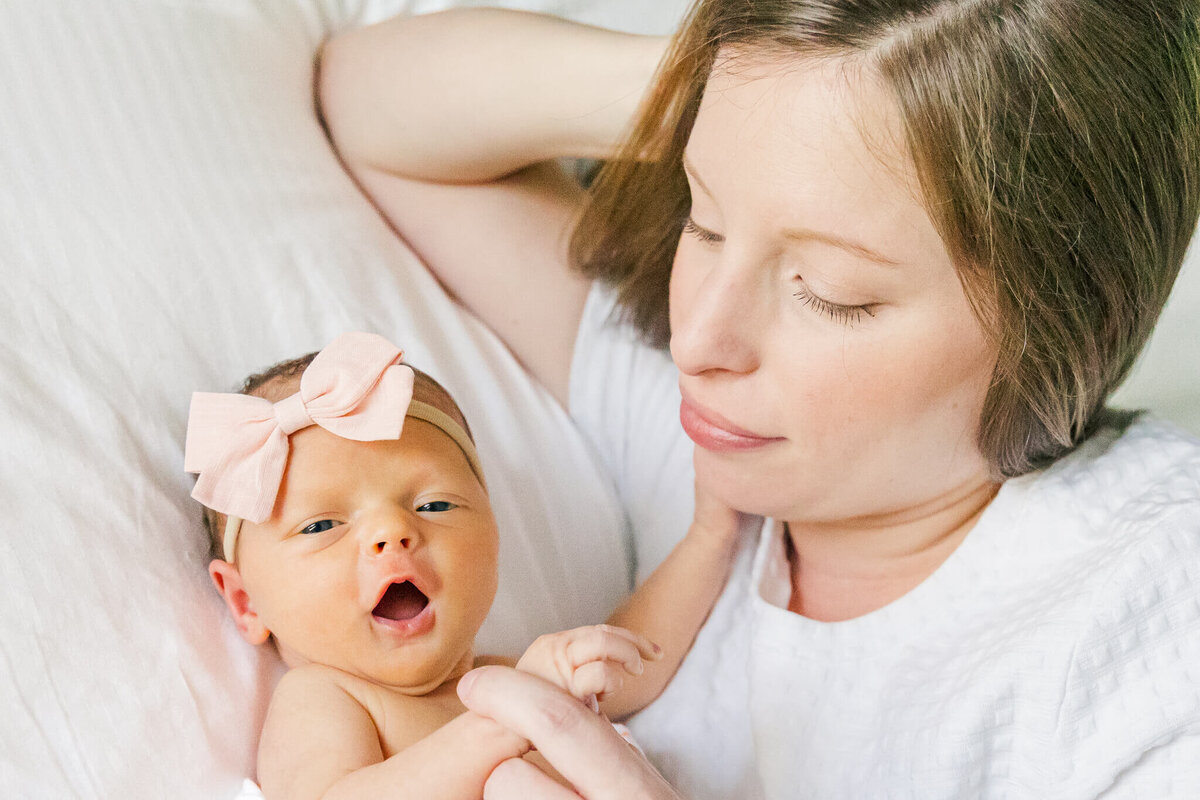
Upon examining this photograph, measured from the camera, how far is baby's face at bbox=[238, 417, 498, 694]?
0.95m

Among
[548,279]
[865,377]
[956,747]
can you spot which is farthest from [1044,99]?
[548,279]

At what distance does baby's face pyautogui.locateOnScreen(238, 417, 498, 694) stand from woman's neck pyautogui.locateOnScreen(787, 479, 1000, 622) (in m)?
0.42

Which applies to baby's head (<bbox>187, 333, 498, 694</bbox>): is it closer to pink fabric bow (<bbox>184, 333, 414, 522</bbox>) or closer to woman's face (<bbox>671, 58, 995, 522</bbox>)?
pink fabric bow (<bbox>184, 333, 414, 522</bbox>)

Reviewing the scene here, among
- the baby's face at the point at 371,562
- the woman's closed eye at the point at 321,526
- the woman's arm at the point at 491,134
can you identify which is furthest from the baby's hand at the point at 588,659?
the woman's arm at the point at 491,134

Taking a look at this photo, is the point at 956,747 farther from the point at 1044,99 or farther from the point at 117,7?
the point at 117,7

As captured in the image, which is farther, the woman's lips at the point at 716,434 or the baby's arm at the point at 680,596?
Answer: the baby's arm at the point at 680,596

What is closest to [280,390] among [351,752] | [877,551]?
[351,752]

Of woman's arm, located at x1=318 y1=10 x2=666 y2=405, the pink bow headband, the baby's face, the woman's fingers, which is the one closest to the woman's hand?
the woman's fingers

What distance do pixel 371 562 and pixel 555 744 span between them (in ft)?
0.82

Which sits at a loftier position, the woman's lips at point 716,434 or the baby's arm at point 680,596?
the woman's lips at point 716,434

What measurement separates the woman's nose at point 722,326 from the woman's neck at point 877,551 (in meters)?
0.31

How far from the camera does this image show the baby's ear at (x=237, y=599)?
100 centimetres

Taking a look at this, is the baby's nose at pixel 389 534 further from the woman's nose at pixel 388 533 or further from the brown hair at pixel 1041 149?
the brown hair at pixel 1041 149

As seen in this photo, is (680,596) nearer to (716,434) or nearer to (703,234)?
(716,434)
